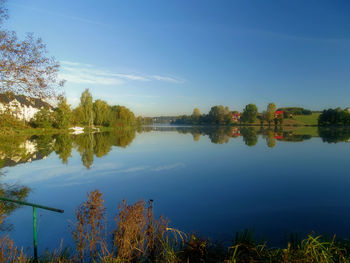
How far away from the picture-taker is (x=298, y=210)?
748 centimetres

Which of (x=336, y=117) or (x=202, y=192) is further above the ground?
(x=336, y=117)

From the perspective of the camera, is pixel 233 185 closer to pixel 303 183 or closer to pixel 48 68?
pixel 303 183

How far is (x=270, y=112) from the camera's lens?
10919 centimetres

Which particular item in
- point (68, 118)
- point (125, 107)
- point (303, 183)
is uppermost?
point (125, 107)

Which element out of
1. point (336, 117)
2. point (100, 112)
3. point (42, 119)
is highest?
point (100, 112)

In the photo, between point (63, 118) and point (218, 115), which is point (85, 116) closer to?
point (63, 118)

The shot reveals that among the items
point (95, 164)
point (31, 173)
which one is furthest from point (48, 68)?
point (95, 164)

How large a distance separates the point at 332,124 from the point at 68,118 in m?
97.0

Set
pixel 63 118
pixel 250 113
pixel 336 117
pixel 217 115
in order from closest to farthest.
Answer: pixel 63 118
pixel 336 117
pixel 250 113
pixel 217 115

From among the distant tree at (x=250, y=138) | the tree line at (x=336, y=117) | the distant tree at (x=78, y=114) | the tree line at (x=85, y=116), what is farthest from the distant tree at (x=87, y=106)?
the tree line at (x=336, y=117)

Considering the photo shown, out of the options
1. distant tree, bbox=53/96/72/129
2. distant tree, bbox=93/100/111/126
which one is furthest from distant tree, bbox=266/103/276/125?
distant tree, bbox=53/96/72/129

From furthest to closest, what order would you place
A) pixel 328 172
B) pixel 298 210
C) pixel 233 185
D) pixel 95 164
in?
pixel 95 164 < pixel 328 172 < pixel 233 185 < pixel 298 210

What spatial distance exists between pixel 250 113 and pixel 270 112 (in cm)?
1131

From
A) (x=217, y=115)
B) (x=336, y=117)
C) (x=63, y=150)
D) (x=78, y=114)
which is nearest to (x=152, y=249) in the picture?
(x=63, y=150)
